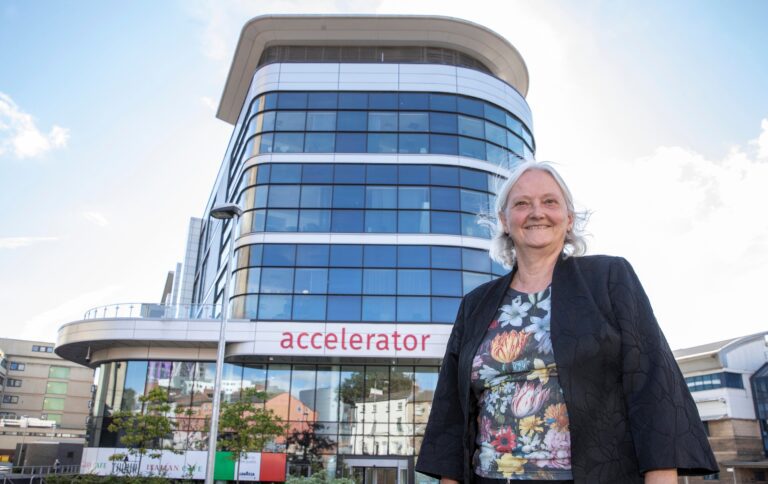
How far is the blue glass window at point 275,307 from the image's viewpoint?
85.6 feet

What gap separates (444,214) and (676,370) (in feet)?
83.8

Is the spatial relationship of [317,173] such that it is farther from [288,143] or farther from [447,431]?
[447,431]

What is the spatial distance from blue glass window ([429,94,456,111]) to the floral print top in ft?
91.3

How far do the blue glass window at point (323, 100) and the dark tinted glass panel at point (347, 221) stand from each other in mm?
5607

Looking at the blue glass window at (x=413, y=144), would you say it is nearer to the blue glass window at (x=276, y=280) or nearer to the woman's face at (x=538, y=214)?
the blue glass window at (x=276, y=280)

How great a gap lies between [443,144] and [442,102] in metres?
2.30

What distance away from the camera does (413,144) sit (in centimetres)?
2861

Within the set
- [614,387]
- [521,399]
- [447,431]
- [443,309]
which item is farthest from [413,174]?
[614,387]

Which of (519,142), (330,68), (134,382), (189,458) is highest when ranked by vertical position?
(330,68)

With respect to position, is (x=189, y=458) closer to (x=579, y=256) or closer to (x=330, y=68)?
(x=330, y=68)

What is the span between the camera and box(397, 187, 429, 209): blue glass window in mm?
27492

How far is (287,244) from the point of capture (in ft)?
88.2

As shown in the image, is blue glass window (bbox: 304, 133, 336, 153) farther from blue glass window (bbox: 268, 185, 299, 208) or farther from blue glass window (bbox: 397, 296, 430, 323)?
blue glass window (bbox: 397, 296, 430, 323)

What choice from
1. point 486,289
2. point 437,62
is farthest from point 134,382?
point 486,289
